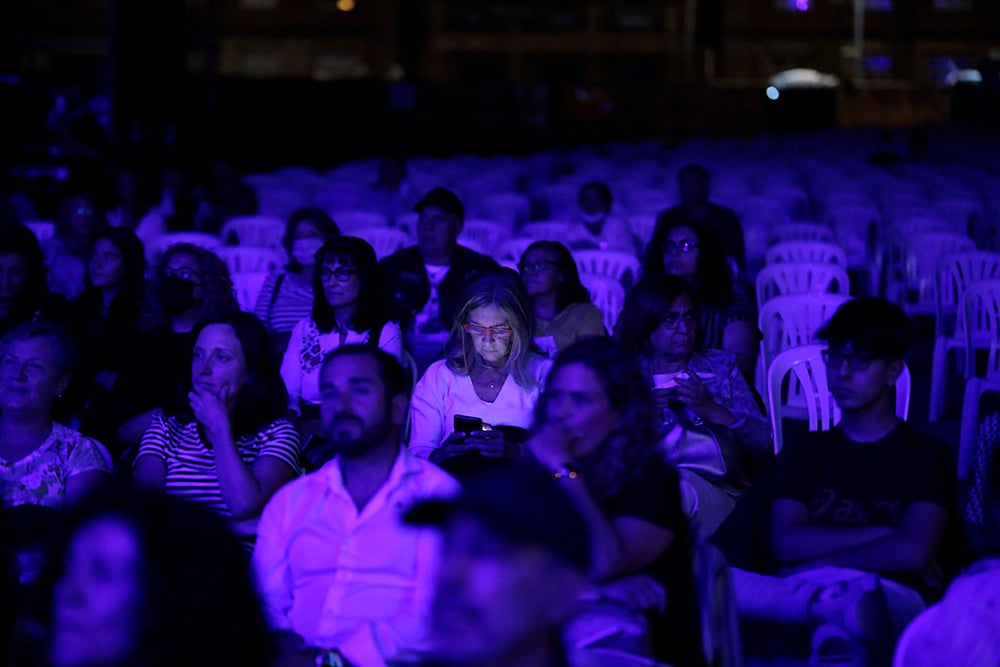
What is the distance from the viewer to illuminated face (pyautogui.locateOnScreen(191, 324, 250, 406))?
13.6 ft

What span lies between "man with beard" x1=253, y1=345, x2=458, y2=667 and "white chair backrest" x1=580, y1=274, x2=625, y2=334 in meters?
3.58

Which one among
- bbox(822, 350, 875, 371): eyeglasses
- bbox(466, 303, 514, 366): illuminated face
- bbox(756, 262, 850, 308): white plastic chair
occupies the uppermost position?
bbox(756, 262, 850, 308): white plastic chair

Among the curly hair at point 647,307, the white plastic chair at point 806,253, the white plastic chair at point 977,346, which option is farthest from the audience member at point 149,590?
the white plastic chair at point 806,253

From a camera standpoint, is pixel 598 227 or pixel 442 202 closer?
pixel 442 202

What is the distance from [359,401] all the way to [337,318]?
2.17 m

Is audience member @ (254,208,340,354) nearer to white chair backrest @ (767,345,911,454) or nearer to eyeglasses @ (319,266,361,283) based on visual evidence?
eyeglasses @ (319,266,361,283)

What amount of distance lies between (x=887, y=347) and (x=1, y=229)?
12.9 ft

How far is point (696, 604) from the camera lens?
3.15m

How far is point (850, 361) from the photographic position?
3.77 meters

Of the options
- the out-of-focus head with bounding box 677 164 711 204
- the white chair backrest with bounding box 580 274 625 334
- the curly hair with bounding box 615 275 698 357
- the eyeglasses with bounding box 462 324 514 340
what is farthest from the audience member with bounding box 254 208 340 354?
the out-of-focus head with bounding box 677 164 711 204

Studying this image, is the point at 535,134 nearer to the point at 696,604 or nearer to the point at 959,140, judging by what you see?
the point at 959,140

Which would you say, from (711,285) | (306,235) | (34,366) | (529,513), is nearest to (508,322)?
(34,366)

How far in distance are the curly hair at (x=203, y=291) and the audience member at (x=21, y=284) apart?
52 cm

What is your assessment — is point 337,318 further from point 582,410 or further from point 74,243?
point 74,243
